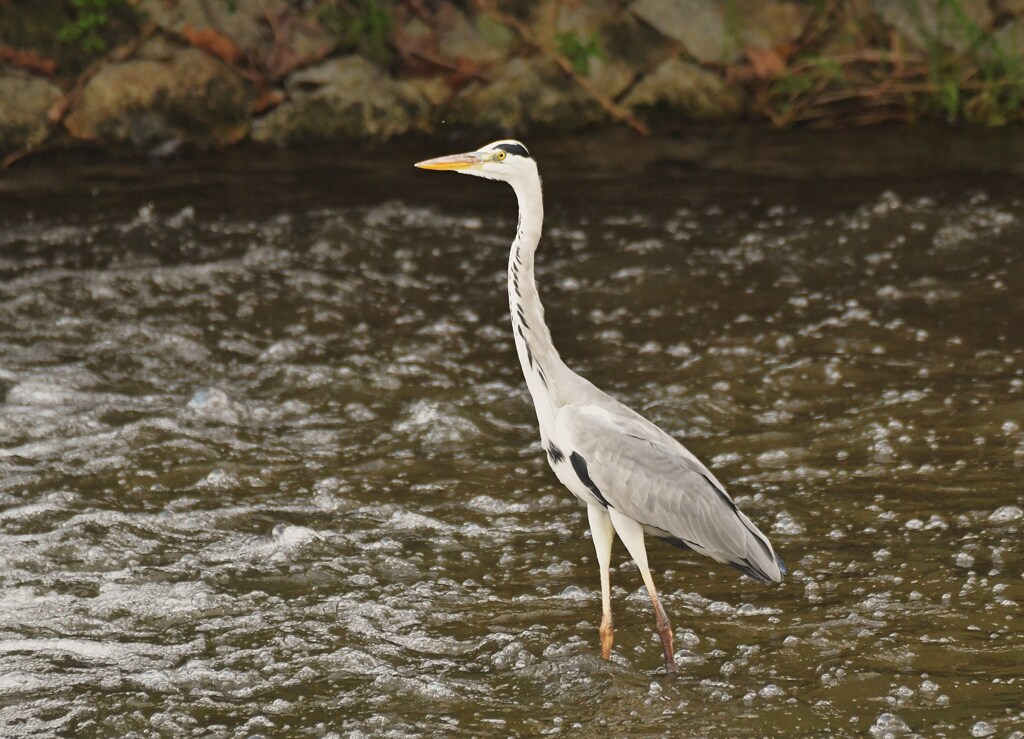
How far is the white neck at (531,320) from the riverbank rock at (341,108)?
21.1ft

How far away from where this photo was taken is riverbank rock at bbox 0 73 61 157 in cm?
1025

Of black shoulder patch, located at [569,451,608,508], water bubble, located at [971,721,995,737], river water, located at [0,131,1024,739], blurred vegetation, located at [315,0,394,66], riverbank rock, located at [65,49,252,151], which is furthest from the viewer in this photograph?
blurred vegetation, located at [315,0,394,66]

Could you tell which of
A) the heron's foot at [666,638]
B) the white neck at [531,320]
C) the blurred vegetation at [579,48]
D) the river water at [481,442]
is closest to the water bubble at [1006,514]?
the river water at [481,442]

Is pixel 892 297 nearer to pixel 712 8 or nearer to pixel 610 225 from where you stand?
pixel 610 225

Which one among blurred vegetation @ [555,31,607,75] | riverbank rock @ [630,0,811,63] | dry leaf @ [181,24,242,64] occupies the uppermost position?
riverbank rock @ [630,0,811,63]

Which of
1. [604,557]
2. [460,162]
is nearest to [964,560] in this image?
[604,557]

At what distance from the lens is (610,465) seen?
4.38 metres

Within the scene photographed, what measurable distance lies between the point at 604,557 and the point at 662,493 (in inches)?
11.8

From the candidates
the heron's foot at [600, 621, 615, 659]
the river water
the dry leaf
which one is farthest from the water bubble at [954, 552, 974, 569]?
the dry leaf

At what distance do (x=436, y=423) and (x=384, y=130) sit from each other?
16.5ft

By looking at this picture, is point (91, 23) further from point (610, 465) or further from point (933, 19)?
point (610, 465)

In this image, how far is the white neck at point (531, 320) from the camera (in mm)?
4539

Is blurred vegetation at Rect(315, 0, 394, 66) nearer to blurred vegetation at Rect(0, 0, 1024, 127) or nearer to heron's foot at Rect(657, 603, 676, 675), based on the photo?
blurred vegetation at Rect(0, 0, 1024, 127)

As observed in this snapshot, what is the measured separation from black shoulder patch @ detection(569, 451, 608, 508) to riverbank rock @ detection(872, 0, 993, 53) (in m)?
7.33
